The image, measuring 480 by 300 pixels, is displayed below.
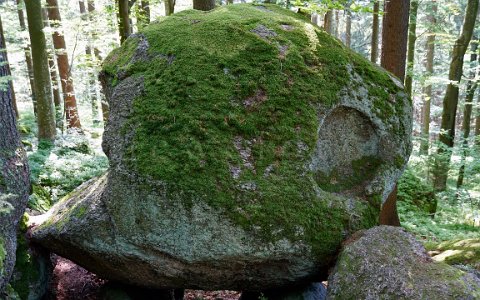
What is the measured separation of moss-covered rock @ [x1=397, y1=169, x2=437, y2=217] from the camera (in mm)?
11895

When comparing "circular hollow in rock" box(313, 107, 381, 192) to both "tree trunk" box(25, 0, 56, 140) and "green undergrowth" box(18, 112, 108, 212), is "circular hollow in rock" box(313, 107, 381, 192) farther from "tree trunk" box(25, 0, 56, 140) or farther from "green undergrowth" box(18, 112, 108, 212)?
"tree trunk" box(25, 0, 56, 140)

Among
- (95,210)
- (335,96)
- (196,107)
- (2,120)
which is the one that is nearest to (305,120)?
(335,96)

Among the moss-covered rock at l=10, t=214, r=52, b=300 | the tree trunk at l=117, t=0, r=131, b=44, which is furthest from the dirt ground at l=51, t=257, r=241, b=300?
the tree trunk at l=117, t=0, r=131, b=44

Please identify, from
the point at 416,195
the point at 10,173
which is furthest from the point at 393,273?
the point at 416,195

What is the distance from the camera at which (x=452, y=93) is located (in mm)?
13031

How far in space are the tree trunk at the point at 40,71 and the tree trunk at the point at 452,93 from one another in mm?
12255

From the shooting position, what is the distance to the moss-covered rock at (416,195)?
11895 mm

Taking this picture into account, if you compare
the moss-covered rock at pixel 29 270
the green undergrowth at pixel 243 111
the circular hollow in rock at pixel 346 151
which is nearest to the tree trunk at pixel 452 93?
the circular hollow in rock at pixel 346 151

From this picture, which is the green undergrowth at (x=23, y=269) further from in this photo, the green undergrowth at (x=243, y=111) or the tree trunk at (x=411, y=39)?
the tree trunk at (x=411, y=39)

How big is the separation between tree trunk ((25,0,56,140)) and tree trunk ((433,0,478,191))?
12255 mm

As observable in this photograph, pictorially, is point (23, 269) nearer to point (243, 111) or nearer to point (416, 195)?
point (243, 111)

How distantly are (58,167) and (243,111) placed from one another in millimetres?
6412

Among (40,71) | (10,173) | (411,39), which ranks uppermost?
(411,39)

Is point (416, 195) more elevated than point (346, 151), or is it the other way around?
point (346, 151)
